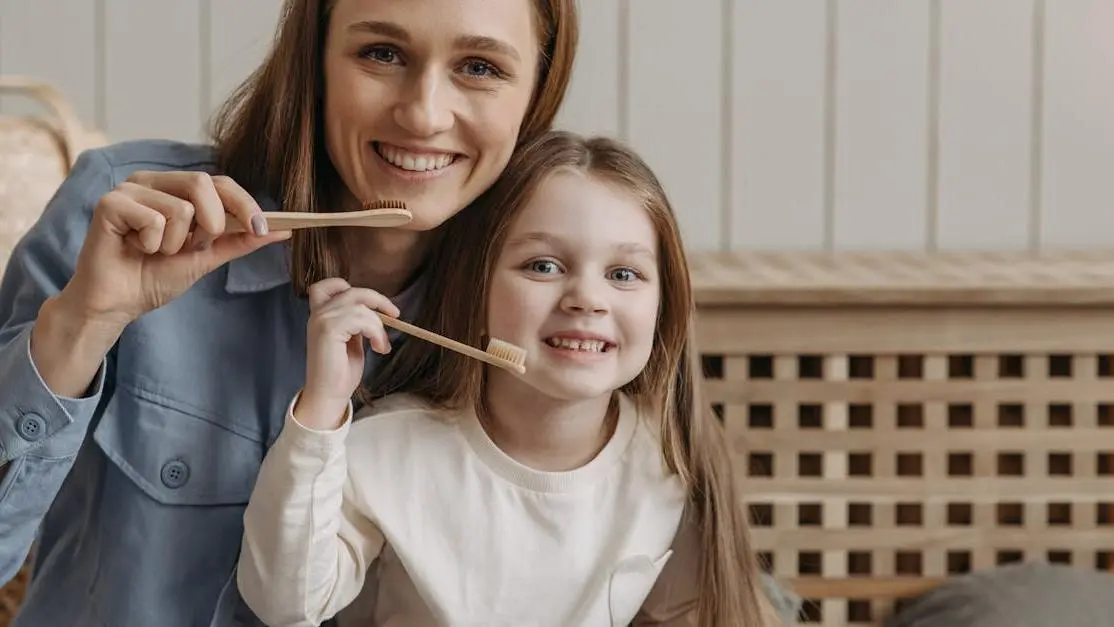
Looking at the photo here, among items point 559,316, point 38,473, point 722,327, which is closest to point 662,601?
point 559,316

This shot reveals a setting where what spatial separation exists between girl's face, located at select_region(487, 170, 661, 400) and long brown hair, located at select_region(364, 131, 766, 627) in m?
0.02

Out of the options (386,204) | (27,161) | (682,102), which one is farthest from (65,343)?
(682,102)

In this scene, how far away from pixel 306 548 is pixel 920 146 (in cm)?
123

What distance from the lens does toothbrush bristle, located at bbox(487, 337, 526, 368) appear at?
1103mm

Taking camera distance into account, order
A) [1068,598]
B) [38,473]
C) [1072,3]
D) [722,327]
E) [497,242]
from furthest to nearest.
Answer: [1072,3] < [722,327] < [1068,598] < [497,242] < [38,473]

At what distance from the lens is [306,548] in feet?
3.54

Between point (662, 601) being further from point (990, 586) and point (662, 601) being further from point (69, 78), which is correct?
point (69, 78)

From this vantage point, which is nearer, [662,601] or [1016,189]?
[662,601]

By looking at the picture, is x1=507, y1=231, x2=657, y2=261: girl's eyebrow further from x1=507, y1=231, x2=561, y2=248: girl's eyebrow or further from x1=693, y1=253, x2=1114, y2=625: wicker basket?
x1=693, y1=253, x2=1114, y2=625: wicker basket

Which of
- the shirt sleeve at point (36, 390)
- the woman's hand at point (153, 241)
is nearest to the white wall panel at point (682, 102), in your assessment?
the shirt sleeve at point (36, 390)

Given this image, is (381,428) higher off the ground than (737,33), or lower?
lower

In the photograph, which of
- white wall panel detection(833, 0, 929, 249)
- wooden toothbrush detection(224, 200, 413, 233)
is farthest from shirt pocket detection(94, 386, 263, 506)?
white wall panel detection(833, 0, 929, 249)

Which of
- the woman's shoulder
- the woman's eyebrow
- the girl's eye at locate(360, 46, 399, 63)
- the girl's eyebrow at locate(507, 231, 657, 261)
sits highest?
the woman's eyebrow

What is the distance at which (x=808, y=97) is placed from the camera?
1.98 m
